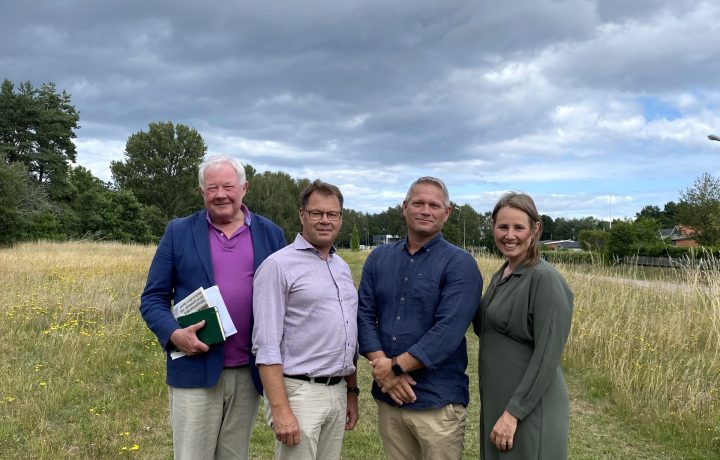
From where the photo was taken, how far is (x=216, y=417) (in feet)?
8.94

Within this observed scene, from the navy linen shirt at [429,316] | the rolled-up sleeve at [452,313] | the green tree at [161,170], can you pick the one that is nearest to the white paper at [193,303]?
the navy linen shirt at [429,316]

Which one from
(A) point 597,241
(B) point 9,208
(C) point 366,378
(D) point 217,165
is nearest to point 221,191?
(D) point 217,165

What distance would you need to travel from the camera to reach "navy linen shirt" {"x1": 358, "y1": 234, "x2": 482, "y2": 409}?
8.13 feet

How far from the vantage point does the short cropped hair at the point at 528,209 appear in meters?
2.52

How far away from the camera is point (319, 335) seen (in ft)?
8.16

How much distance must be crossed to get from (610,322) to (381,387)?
6039mm

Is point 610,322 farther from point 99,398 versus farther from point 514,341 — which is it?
point 99,398

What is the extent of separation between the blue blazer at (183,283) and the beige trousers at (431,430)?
739 millimetres

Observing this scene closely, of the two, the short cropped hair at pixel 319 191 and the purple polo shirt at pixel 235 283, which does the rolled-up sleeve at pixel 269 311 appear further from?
the short cropped hair at pixel 319 191

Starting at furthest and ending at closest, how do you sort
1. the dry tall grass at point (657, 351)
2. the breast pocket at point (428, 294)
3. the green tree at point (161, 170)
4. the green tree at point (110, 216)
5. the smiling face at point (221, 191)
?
the green tree at point (161, 170), the green tree at point (110, 216), the dry tall grass at point (657, 351), the smiling face at point (221, 191), the breast pocket at point (428, 294)

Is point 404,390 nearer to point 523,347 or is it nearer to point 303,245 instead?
point 523,347

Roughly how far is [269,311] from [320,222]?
48 centimetres

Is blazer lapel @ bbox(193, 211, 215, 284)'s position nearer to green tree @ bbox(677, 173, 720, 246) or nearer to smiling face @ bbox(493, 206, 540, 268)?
smiling face @ bbox(493, 206, 540, 268)

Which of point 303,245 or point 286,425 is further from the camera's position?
point 303,245
